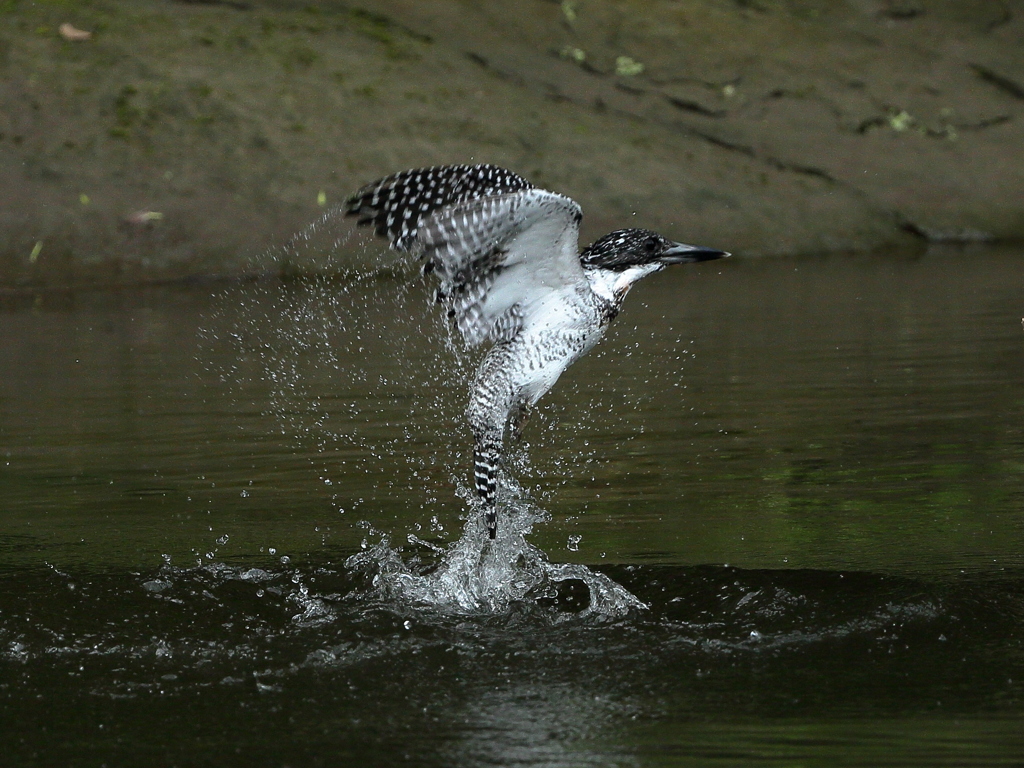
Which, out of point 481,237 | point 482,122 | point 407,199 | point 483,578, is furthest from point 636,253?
point 482,122

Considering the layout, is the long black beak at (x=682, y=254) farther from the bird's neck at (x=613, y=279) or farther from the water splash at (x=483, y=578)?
the water splash at (x=483, y=578)

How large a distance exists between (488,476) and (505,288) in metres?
0.61

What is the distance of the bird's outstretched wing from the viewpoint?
458 cm

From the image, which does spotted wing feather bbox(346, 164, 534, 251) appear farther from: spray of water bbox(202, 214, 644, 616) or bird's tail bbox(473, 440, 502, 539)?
bird's tail bbox(473, 440, 502, 539)

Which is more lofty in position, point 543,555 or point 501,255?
point 501,255

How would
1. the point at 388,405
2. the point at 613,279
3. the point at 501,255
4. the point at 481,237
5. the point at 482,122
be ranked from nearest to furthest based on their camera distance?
the point at 481,237, the point at 501,255, the point at 613,279, the point at 388,405, the point at 482,122

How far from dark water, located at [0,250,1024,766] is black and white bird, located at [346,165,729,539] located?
50 cm

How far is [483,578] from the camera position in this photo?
15.6ft

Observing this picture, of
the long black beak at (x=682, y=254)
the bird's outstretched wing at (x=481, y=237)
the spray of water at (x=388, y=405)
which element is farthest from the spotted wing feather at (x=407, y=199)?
the long black beak at (x=682, y=254)

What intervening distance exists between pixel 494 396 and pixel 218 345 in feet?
17.7

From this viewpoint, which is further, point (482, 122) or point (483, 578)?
point (482, 122)

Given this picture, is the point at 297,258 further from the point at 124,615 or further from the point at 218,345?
the point at 124,615

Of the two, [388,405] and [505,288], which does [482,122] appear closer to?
[388,405]

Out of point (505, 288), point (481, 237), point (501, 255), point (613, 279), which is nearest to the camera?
point (481, 237)
